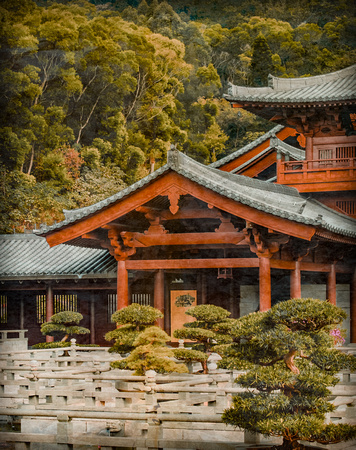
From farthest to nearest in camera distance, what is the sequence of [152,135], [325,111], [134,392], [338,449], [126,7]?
[152,135]
[325,111]
[126,7]
[134,392]
[338,449]

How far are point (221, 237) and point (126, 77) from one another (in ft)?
25.3

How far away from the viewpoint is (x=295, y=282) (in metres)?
14.9

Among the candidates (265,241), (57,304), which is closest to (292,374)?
(265,241)

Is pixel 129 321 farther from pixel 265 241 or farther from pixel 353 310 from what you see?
pixel 353 310

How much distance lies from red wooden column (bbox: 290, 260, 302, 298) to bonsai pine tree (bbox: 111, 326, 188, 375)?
484 centimetres

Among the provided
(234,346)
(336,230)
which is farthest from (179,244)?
(234,346)

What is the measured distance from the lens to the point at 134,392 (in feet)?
32.6

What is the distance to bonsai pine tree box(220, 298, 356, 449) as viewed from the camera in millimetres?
6945

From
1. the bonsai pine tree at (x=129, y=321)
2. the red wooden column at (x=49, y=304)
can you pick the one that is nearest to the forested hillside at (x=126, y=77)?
the red wooden column at (x=49, y=304)

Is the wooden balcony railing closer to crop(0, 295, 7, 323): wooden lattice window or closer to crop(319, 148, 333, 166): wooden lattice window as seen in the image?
crop(319, 148, 333, 166): wooden lattice window

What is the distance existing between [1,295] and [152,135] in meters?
12.4

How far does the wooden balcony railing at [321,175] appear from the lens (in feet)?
57.8

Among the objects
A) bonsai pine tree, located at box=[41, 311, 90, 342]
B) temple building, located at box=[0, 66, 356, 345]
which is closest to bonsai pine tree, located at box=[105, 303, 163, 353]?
temple building, located at box=[0, 66, 356, 345]

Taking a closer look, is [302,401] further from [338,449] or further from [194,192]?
[194,192]
